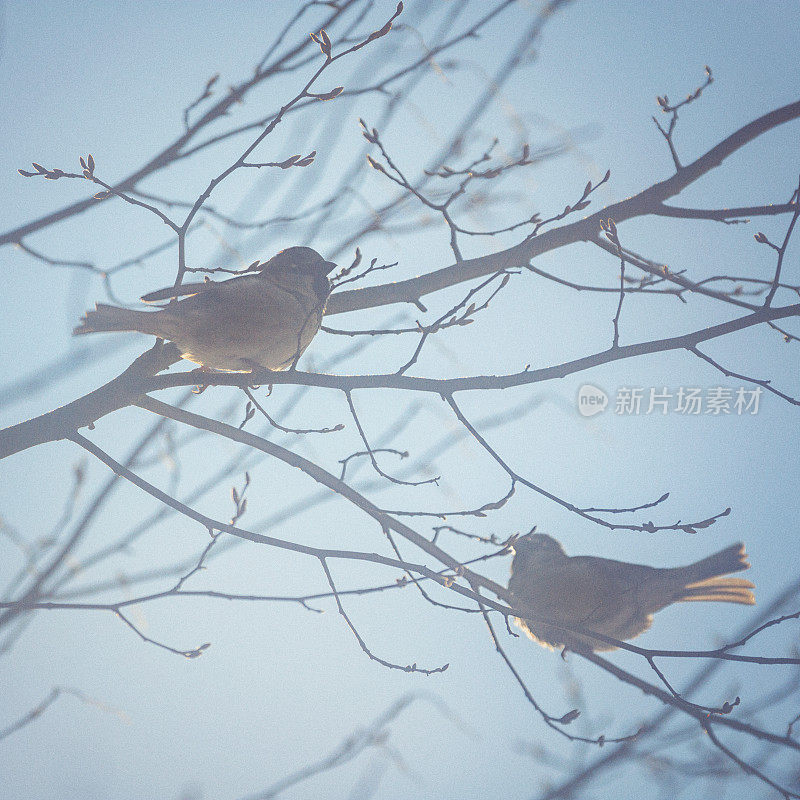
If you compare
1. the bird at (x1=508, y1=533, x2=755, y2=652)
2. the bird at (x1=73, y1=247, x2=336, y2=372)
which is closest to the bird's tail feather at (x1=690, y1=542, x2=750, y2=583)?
the bird at (x1=508, y1=533, x2=755, y2=652)

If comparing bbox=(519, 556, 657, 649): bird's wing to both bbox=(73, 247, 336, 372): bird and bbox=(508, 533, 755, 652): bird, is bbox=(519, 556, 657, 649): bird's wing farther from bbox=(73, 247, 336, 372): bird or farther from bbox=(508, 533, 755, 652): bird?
bbox=(73, 247, 336, 372): bird

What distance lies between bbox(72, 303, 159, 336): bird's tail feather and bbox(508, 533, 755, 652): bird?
2085 mm

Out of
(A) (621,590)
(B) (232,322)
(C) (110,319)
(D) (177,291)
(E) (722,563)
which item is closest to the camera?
(D) (177,291)

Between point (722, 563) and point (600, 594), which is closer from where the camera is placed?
point (722, 563)

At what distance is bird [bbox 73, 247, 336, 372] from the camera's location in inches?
110

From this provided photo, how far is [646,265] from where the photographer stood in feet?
8.05

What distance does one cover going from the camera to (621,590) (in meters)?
3.48

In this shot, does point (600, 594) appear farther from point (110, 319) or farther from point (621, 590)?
point (110, 319)

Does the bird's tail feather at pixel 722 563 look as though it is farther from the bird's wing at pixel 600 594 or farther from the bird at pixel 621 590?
the bird's wing at pixel 600 594

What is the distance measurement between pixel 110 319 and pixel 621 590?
2.80 metres

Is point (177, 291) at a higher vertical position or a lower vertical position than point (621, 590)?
higher

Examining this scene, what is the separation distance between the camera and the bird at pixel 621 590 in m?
3.40

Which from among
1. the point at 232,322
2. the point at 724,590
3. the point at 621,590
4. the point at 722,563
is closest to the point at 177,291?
the point at 232,322

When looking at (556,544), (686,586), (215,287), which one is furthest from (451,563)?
(556,544)
